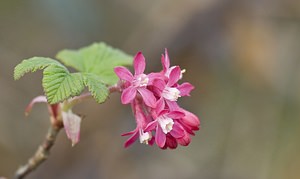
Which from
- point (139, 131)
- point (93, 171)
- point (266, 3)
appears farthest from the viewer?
point (266, 3)

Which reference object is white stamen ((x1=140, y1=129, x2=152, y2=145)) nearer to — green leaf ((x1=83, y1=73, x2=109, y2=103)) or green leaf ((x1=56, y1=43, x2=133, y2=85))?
green leaf ((x1=83, y1=73, x2=109, y2=103))

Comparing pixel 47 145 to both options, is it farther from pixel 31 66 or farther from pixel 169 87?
pixel 169 87

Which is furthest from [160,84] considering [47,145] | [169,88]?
[47,145]

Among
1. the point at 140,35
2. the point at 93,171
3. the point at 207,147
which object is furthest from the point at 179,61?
the point at 93,171

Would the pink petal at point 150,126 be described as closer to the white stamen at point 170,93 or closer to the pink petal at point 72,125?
the white stamen at point 170,93

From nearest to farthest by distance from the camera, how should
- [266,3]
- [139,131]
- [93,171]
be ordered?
[139,131]
[93,171]
[266,3]

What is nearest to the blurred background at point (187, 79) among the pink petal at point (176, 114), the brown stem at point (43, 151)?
the brown stem at point (43, 151)

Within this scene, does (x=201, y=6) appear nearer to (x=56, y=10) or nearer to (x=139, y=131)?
(x=56, y=10)
